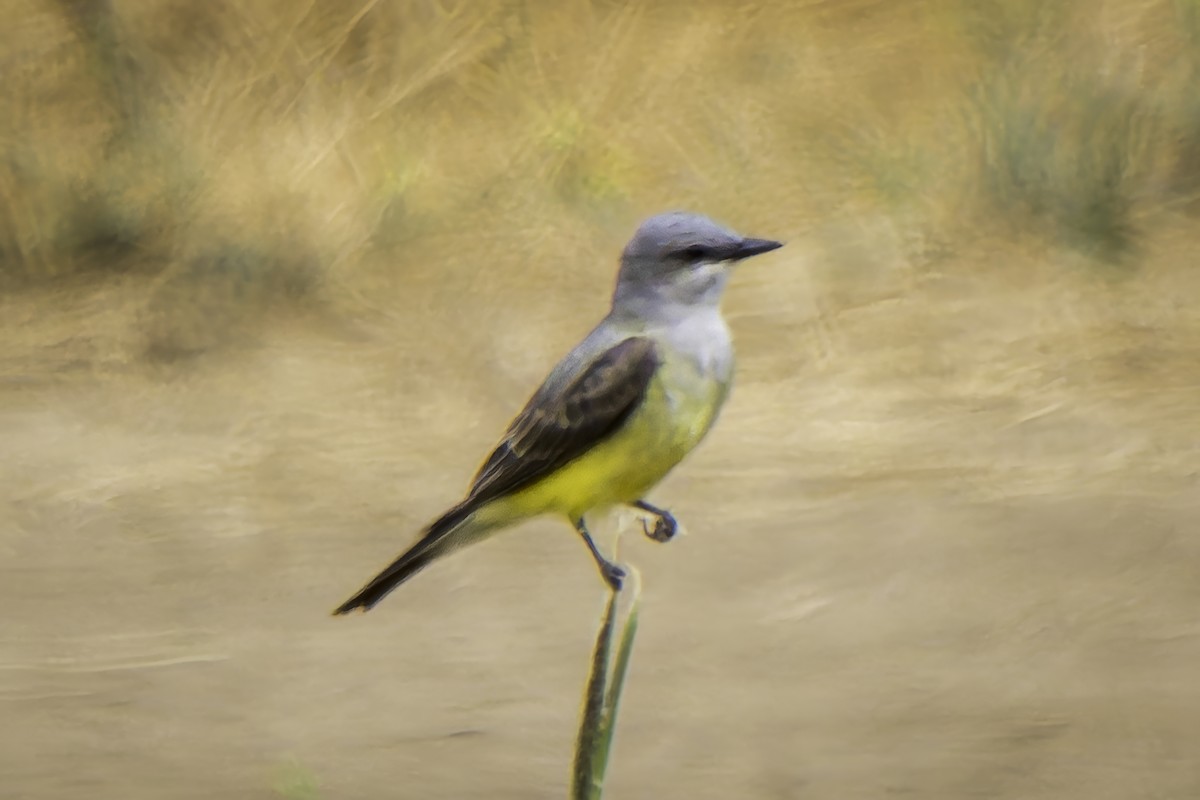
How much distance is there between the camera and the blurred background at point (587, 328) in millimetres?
4727

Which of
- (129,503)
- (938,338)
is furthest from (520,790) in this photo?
(938,338)

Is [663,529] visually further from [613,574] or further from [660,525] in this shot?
[613,574]

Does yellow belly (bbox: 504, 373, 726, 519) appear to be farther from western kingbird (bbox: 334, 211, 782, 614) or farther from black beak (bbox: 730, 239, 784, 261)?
black beak (bbox: 730, 239, 784, 261)

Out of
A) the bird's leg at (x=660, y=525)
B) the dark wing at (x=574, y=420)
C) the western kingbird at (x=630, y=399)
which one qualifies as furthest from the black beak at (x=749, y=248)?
the bird's leg at (x=660, y=525)

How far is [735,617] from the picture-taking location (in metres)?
5.18

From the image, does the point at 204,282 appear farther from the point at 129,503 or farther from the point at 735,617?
the point at 735,617

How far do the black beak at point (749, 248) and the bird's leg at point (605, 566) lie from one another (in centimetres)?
47

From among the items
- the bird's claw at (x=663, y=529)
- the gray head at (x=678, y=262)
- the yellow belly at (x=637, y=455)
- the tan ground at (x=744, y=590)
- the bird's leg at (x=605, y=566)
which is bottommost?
the tan ground at (x=744, y=590)

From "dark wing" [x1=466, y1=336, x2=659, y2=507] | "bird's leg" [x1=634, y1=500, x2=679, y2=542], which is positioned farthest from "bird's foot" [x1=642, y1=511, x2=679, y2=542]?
"dark wing" [x1=466, y1=336, x2=659, y2=507]

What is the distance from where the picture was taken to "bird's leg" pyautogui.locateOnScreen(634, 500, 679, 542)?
8.81 feet

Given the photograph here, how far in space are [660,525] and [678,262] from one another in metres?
Answer: 0.44

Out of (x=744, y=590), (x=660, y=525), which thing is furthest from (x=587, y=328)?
(x=660, y=525)

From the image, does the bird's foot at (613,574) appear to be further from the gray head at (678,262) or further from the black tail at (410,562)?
the gray head at (678,262)

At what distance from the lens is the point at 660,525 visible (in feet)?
9.05
